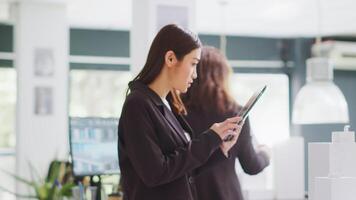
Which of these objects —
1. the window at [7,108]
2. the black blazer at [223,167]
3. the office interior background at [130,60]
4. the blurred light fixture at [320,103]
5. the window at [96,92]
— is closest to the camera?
the black blazer at [223,167]

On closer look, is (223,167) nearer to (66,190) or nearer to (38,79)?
(66,190)

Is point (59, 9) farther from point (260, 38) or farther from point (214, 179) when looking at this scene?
point (214, 179)

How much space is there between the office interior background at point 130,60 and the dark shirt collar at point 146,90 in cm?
184

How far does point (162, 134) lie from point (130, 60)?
2544mm

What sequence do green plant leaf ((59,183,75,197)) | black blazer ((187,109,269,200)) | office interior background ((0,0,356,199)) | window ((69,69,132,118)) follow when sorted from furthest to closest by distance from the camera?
window ((69,69,132,118)) → office interior background ((0,0,356,199)) → green plant leaf ((59,183,75,197)) → black blazer ((187,109,269,200))

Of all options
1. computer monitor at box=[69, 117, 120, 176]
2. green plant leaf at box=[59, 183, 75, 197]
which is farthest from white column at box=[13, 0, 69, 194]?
computer monitor at box=[69, 117, 120, 176]

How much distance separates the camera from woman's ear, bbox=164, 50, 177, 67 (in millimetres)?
1915

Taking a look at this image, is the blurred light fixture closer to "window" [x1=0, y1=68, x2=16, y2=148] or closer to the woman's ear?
the woman's ear

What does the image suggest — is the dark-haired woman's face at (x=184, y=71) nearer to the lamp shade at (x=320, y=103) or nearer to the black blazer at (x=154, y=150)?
the black blazer at (x=154, y=150)

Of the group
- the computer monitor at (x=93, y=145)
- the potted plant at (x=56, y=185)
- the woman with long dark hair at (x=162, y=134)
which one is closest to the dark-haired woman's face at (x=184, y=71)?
the woman with long dark hair at (x=162, y=134)

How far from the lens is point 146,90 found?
1911mm

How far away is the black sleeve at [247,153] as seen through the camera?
2.54 metres

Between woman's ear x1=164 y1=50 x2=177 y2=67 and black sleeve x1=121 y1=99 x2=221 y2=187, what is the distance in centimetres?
16

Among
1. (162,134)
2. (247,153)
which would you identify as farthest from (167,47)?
(247,153)
